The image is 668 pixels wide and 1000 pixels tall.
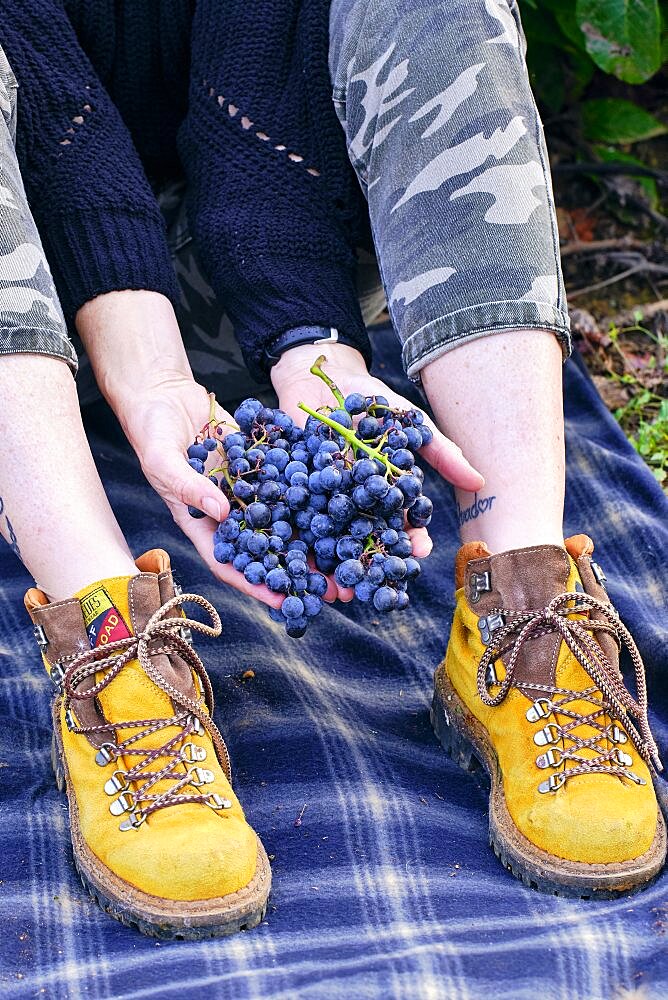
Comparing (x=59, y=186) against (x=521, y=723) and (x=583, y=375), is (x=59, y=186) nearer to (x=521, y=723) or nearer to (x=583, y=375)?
(x=521, y=723)

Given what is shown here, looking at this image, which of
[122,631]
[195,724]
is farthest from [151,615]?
[195,724]

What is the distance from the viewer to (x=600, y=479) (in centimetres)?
205

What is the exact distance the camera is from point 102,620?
1.30 meters

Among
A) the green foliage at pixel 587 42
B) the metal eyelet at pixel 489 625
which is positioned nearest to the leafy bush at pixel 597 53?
the green foliage at pixel 587 42

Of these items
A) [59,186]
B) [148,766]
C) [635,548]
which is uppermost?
[59,186]

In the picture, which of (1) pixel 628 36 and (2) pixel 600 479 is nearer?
(2) pixel 600 479

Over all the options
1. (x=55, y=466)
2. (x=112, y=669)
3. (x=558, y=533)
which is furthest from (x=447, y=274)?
(x=112, y=669)

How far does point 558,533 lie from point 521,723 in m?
0.26

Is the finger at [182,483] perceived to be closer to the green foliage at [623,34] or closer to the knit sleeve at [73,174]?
the knit sleeve at [73,174]

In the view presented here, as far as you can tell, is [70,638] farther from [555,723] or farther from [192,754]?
[555,723]

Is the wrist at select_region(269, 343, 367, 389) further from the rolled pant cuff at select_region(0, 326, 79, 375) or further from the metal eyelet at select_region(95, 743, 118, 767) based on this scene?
the metal eyelet at select_region(95, 743, 118, 767)

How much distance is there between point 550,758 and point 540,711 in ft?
0.20

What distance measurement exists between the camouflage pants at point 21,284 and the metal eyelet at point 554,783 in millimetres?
816

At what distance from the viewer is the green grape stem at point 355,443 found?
4.08ft
